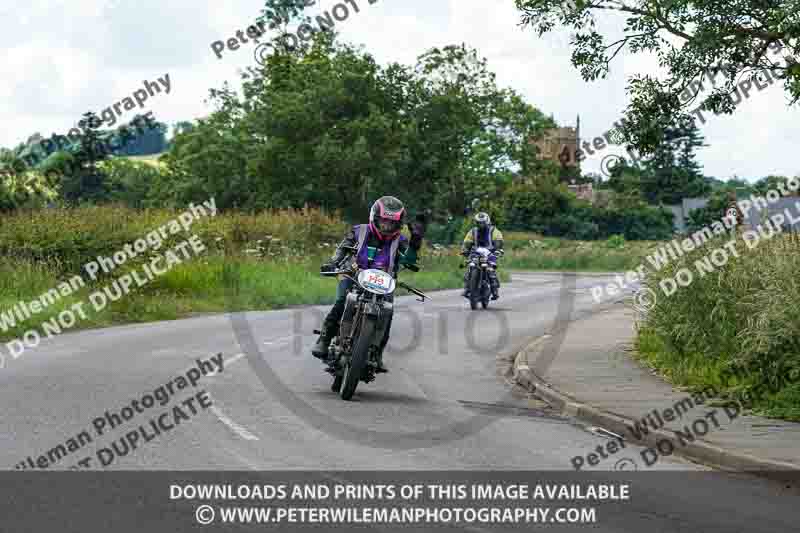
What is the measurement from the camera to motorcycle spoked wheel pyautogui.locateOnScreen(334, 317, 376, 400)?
40.8ft

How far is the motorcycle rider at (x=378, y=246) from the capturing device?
13039 mm

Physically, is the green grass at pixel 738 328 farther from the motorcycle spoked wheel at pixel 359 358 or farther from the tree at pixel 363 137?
the tree at pixel 363 137

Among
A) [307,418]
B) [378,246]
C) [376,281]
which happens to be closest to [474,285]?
[378,246]

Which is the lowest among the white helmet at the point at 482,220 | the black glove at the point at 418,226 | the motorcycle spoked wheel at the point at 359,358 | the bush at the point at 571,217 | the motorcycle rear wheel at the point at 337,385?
the motorcycle rear wheel at the point at 337,385

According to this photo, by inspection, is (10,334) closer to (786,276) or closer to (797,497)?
(786,276)

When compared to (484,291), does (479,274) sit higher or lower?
higher

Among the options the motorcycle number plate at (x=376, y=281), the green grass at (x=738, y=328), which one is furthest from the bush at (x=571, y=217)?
the motorcycle number plate at (x=376, y=281)

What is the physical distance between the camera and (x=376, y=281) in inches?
495

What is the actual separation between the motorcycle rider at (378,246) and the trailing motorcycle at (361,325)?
0.15 metres

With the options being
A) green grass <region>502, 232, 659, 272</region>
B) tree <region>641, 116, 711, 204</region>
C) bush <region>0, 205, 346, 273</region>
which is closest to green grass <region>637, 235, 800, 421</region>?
bush <region>0, 205, 346, 273</region>

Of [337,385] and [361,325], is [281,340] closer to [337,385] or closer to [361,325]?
[337,385]

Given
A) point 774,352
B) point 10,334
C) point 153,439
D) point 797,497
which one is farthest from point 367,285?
point 10,334

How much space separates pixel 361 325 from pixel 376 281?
48 centimetres

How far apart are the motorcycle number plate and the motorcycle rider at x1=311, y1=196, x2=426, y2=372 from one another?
17.8 inches
